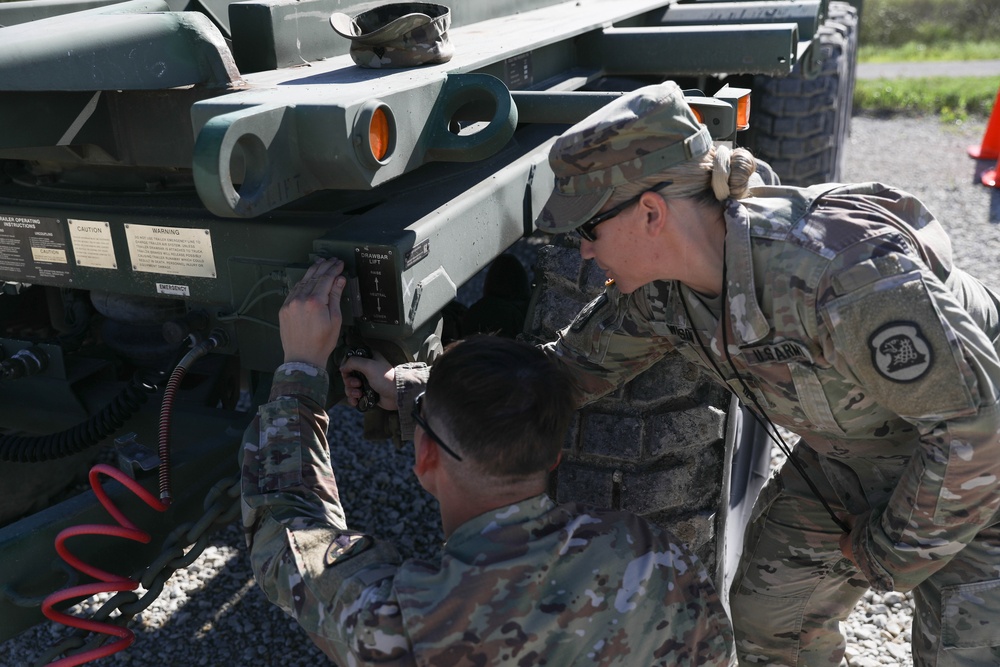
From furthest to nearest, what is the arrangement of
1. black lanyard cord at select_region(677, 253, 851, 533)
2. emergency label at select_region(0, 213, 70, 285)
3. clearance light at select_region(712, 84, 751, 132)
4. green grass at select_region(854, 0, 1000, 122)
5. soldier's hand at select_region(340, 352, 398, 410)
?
green grass at select_region(854, 0, 1000, 122)
clearance light at select_region(712, 84, 751, 132)
emergency label at select_region(0, 213, 70, 285)
soldier's hand at select_region(340, 352, 398, 410)
black lanyard cord at select_region(677, 253, 851, 533)

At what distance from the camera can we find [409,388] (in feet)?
7.05

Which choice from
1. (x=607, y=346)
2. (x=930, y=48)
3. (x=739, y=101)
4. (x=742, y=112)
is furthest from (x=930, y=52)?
(x=607, y=346)

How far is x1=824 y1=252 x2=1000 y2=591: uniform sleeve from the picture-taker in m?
1.77

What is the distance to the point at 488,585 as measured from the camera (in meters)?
1.62

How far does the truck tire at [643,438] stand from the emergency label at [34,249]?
115 cm

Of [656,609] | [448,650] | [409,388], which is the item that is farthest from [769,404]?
[448,650]

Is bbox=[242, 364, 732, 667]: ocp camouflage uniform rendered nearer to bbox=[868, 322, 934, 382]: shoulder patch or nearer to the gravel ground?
bbox=[868, 322, 934, 382]: shoulder patch

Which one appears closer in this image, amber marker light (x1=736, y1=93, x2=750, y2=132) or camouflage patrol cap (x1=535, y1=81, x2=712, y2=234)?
camouflage patrol cap (x1=535, y1=81, x2=712, y2=234)

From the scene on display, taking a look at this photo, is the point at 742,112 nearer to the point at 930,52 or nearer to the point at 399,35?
the point at 399,35

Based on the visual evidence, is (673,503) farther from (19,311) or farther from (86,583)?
(19,311)

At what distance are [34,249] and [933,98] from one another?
10563mm

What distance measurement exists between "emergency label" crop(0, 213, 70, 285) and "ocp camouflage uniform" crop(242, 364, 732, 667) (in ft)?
2.76

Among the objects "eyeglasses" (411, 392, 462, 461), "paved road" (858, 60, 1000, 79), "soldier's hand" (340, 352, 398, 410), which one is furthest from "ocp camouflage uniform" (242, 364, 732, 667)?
"paved road" (858, 60, 1000, 79)

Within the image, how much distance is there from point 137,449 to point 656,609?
1271 millimetres
